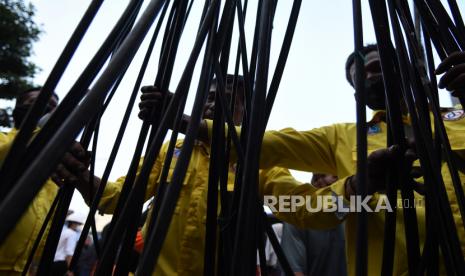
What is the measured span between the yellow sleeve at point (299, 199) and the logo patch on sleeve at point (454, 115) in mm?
298

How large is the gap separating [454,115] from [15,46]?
682 cm

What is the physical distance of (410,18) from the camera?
443mm

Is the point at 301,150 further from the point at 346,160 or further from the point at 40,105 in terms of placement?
the point at 40,105

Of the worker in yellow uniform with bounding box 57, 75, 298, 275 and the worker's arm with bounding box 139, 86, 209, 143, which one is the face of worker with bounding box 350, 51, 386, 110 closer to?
the worker in yellow uniform with bounding box 57, 75, 298, 275

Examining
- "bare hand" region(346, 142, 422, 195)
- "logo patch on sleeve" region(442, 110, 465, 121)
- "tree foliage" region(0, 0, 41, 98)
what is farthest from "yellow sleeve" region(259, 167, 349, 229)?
"tree foliage" region(0, 0, 41, 98)

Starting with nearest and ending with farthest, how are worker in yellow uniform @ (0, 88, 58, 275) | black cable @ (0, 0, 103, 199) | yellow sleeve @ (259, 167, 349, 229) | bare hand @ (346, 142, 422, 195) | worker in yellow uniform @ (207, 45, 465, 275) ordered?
black cable @ (0, 0, 103, 199) → bare hand @ (346, 142, 422, 195) → worker in yellow uniform @ (207, 45, 465, 275) → yellow sleeve @ (259, 167, 349, 229) → worker in yellow uniform @ (0, 88, 58, 275)

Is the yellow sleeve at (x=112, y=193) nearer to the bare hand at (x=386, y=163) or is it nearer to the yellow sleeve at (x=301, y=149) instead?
the yellow sleeve at (x=301, y=149)

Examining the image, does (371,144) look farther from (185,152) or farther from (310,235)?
(310,235)

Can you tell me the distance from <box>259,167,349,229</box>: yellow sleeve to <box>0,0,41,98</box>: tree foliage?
6.07 meters

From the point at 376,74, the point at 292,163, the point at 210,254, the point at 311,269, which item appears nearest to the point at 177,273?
the point at 292,163

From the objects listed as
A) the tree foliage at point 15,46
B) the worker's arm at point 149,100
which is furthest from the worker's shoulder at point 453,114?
the tree foliage at point 15,46

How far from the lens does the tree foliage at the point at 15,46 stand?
6012 mm

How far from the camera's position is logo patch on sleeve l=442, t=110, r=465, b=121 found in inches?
32.6

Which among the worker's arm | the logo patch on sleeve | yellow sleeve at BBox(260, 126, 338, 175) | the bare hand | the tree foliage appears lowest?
the bare hand
